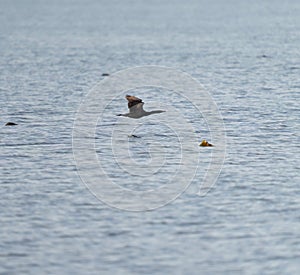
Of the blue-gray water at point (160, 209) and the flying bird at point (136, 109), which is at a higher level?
the flying bird at point (136, 109)

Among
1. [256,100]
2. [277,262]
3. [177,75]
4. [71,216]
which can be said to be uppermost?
[177,75]

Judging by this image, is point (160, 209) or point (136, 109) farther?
point (136, 109)

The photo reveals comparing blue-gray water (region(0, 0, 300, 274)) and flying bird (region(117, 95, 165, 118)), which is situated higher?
flying bird (region(117, 95, 165, 118))

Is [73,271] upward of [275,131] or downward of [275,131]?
downward

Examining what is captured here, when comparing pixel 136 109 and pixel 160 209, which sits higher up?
pixel 136 109

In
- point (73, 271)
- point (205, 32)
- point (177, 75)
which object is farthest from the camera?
point (205, 32)

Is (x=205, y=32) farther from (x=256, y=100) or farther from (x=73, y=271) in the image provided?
(x=73, y=271)

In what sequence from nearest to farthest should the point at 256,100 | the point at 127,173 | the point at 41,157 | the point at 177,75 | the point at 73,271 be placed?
the point at 73,271 < the point at 127,173 < the point at 41,157 < the point at 256,100 < the point at 177,75

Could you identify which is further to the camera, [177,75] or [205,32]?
[205,32]

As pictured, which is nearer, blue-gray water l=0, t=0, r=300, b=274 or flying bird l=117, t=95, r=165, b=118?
blue-gray water l=0, t=0, r=300, b=274

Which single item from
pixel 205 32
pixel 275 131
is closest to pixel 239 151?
pixel 275 131

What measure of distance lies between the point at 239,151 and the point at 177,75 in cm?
2599

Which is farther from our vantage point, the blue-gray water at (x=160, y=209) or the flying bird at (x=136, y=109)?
the flying bird at (x=136, y=109)

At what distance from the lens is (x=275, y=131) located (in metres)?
32.9
